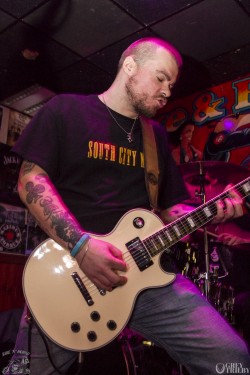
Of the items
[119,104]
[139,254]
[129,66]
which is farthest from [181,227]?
[129,66]

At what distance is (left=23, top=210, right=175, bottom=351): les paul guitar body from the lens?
1.62m

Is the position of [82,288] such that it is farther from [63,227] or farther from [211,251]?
[211,251]

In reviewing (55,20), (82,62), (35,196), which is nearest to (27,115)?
(82,62)

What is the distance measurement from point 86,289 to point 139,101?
105cm

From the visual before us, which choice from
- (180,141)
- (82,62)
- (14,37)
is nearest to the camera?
(14,37)

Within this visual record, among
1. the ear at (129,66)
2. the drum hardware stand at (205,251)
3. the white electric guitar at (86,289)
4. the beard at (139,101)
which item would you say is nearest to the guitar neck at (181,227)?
the white electric guitar at (86,289)

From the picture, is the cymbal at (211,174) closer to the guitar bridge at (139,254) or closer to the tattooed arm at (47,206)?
the guitar bridge at (139,254)

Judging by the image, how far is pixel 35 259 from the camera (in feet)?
5.59

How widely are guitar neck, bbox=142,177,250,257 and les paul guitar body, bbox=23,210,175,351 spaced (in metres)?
0.07

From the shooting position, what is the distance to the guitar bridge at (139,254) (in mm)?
1738

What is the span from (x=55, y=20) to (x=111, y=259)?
332 centimetres

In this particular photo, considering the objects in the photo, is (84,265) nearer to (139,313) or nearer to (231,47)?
(139,313)

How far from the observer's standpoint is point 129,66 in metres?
2.23

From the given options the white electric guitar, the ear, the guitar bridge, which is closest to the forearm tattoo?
the white electric guitar
